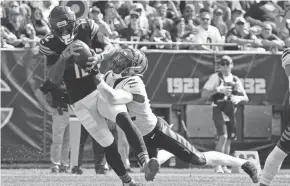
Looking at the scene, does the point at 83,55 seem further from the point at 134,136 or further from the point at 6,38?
the point at 6,38

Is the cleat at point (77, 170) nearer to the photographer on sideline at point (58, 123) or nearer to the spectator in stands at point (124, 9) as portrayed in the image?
the photographer on sideline at point (58, 123)

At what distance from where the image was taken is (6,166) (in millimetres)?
13273

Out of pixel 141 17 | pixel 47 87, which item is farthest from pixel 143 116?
pixel 141 17

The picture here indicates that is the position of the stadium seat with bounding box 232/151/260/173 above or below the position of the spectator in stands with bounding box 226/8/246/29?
below

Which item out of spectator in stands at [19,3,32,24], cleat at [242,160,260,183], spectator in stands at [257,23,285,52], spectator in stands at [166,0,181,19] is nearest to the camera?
cleat at [242,160,260,183]

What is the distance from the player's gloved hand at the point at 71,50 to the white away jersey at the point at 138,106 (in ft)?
2.43

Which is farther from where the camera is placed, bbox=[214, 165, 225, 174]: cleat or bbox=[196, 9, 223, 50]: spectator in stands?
bbox=[196, 9, 223, 50]: spectator in stands

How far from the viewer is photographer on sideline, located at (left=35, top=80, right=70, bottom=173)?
11.9 meters

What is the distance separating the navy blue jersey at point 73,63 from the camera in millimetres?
7801

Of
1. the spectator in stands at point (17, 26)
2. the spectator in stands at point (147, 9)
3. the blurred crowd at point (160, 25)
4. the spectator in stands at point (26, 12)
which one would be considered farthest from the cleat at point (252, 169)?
the spectator in stands at point (147, 9)

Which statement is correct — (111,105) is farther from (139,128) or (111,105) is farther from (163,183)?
(163,183)

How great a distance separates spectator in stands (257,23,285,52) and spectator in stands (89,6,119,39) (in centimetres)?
272

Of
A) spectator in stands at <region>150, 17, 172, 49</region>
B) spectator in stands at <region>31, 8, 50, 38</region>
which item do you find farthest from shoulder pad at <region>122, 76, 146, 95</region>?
spectator in stands at <region>150, 17, 172, 49</region>

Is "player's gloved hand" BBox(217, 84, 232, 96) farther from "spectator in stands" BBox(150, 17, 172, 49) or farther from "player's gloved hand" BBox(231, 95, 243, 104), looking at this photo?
"spectator in stands" BBox(150, 17, 172, 49)
